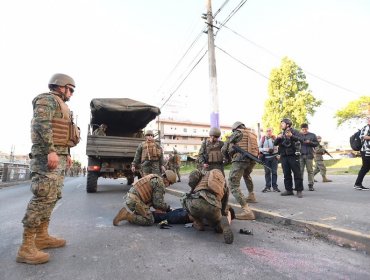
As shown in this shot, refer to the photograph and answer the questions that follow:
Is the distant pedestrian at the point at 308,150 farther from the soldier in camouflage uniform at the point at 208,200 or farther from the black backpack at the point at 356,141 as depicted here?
the soldier in camouflage uniform at the point at 208,200

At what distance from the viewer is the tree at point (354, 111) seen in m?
35.0

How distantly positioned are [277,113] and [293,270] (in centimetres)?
2854

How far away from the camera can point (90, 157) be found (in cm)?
929

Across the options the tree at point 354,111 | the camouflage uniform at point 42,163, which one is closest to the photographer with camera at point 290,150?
the camouflage uniform at point 42,163

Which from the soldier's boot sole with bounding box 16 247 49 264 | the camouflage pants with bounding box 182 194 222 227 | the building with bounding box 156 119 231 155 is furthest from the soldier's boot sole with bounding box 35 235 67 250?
the building with bounding box 156 119 231 155

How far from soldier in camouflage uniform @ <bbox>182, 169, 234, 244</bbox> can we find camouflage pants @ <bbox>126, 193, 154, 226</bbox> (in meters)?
0.68

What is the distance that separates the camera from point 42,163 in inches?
119

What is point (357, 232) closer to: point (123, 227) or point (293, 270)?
point (293, 270)

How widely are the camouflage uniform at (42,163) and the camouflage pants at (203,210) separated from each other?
1731mm

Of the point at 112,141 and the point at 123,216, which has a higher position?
the point at 112,141

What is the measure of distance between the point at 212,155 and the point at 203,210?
7.99ft

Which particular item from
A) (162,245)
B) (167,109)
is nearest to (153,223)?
(162,245)

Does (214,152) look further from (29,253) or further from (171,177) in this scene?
(29,253)

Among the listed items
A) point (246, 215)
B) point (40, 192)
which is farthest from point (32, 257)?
point (246, 215)
